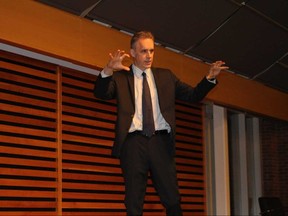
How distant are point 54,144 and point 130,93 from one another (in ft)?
7.83

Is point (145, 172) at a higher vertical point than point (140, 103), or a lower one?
lower

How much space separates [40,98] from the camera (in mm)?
5512

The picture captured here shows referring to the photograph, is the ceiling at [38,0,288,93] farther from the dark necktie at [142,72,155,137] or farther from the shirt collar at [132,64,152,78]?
the dark necktie at [142,72,155,137]

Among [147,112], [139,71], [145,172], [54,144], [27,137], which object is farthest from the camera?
[54,144]

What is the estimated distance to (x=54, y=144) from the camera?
5.54 meters

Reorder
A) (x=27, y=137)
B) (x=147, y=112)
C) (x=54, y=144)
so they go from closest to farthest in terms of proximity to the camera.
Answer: (x=147, y=112), (x=27, y=137), (x=54, y=144)

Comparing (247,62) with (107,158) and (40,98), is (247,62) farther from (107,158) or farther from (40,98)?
(40,98)

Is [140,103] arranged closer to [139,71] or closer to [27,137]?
[139,71]

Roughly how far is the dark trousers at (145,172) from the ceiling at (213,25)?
2.68m

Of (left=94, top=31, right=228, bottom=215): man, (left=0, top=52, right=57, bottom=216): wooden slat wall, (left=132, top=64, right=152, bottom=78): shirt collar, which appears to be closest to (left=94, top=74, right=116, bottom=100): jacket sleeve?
(left=94, top=31, right=228, bottom=215): man

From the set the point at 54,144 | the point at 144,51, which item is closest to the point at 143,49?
the point at 144,51

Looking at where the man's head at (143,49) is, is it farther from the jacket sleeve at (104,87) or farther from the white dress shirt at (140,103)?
the jacket sleeve at (104,87)

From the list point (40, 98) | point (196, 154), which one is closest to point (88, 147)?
point (40, 98)

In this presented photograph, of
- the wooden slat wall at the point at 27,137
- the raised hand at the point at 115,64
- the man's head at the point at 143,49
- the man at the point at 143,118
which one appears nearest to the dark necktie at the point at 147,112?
the man at the point at 143,118
